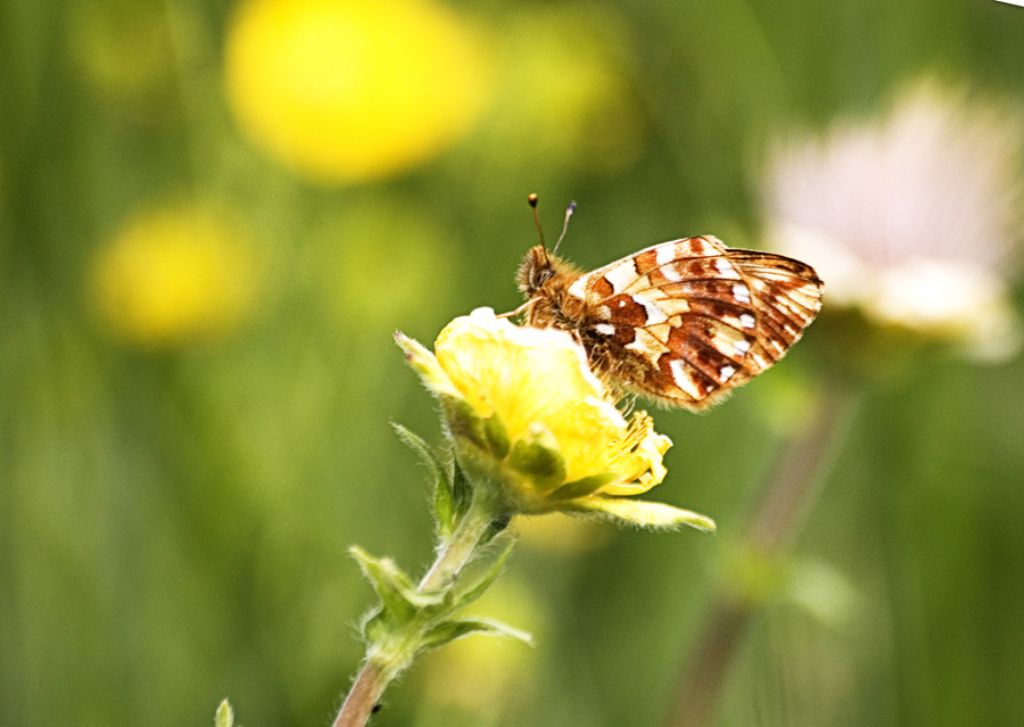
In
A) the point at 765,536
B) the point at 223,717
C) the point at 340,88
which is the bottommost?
the point at 223,717

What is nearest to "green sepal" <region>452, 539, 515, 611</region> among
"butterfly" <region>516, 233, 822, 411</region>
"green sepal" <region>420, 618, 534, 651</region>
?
"green sepal" <region>420, 618, 534, 651</region>

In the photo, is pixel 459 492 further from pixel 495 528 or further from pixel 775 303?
pixel 775 303

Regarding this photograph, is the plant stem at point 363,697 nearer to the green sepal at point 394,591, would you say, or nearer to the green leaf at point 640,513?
the green sepal at point 394,591

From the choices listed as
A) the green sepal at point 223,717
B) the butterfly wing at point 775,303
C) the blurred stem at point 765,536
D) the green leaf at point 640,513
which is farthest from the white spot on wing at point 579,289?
the blurred stem at point 765,536

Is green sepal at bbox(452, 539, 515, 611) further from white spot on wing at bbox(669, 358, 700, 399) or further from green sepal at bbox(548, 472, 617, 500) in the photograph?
white spot on wing at bbox(669, 358, 700, 399)

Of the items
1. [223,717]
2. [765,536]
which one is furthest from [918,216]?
[223,717]

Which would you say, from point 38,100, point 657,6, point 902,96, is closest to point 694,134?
point 657,6

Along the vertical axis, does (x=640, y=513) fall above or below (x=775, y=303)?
below
